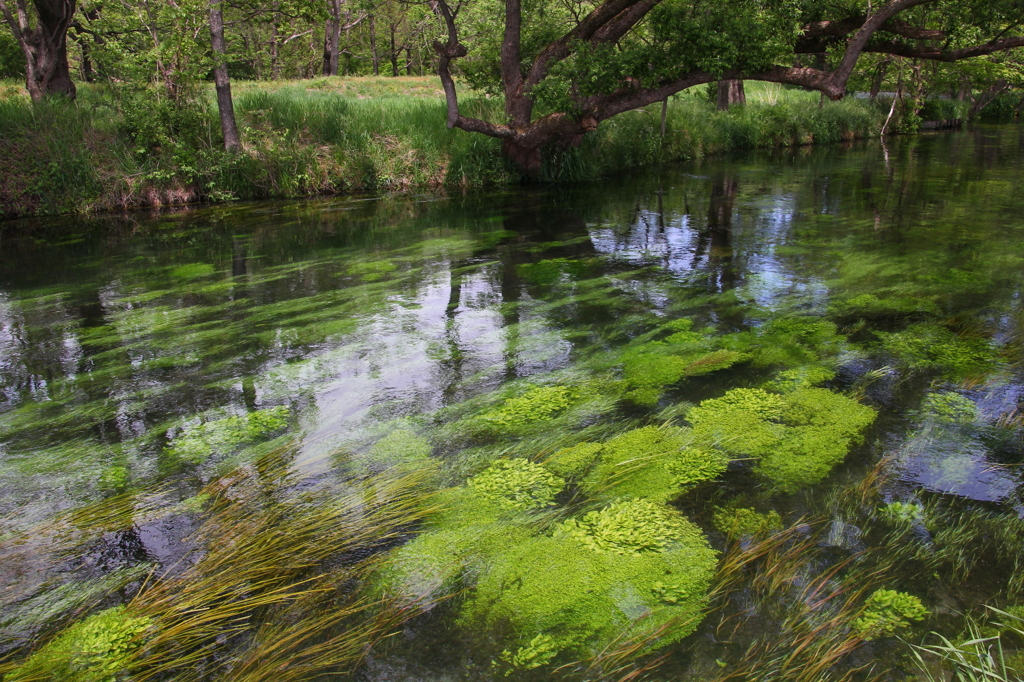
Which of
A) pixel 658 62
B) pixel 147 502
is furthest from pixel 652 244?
pixel 147 502

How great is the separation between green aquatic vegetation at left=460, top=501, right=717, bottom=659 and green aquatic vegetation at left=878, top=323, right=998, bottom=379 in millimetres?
2516

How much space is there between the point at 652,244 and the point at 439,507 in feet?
19.1

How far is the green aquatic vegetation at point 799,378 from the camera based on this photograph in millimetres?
4305

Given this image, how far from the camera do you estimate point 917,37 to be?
10.9 m

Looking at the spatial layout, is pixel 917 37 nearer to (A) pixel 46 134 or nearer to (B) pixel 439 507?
(B) pixel 439 507

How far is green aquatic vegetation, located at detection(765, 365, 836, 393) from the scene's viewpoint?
4.30 meters

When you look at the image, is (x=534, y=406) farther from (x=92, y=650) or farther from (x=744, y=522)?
(x=92, y=650)

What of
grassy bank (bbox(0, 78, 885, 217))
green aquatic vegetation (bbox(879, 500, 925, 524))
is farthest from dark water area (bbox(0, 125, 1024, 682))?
grassy bank (bbox(0, 78, 885, 217))

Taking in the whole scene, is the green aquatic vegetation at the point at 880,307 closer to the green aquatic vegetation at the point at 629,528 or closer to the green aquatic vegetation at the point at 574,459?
the green aquatic vegetation at the point at 574,459

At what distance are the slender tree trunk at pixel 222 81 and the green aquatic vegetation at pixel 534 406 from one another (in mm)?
8915

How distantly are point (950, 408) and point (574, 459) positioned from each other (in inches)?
86.2

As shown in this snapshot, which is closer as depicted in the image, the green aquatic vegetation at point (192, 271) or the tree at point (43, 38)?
the green aquatic vegetation at point (192, 271)

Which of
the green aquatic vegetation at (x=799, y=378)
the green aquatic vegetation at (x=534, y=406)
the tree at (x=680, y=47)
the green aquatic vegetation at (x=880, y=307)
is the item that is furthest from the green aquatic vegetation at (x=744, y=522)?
the tree at (x=680, y=47)

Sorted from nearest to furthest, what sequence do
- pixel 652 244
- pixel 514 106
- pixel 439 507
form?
1. pixel 439 507
2. pixel 652 244
3. pixel 514 106
